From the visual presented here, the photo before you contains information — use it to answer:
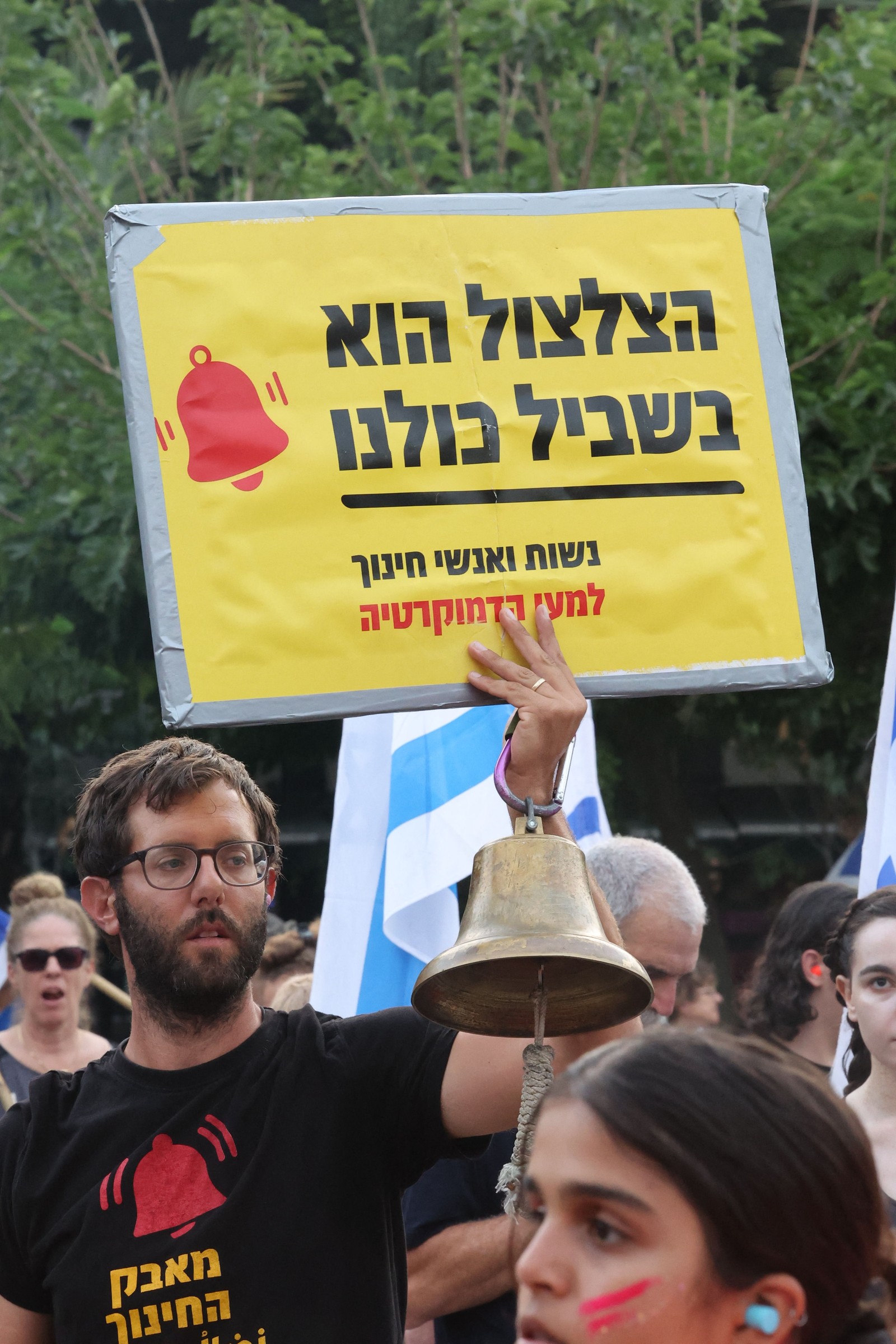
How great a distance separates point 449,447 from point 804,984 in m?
2.54

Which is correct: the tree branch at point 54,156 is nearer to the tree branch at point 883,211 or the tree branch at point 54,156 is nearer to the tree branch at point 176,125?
the tree branch at point 176,125

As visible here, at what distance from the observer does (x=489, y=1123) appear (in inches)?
94.3

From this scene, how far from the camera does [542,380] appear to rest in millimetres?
2566

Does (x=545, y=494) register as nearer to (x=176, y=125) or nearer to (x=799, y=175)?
(x=799, y=175)

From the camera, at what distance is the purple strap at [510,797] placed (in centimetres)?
235

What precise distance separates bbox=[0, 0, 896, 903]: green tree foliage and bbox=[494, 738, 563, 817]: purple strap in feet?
19.0

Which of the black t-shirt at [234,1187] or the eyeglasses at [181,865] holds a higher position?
the eyeglasses at [181,865]

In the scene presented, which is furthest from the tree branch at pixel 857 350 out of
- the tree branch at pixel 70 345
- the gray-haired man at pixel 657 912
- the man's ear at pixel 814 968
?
the gray-haired man at pixel 657 912

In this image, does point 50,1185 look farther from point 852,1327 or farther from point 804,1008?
point 804,1008

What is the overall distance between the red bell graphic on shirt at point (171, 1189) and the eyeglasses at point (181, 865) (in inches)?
15.9

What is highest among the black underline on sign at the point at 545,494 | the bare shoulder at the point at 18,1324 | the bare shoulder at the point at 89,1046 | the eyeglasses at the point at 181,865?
the black underline on sign at the point at 545,494

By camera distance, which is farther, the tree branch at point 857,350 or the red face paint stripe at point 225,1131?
the tree branch at point 857,350

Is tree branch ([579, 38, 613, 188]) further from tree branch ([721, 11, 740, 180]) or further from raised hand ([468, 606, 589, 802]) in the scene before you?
raised hand ([468, 606, 589, 802])

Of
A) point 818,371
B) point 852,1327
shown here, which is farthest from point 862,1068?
point 818,371
